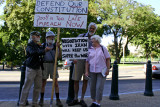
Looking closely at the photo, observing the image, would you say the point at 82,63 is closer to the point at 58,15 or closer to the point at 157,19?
the point at 58,15

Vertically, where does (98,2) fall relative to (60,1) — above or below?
above

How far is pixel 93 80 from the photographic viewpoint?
16.5ft

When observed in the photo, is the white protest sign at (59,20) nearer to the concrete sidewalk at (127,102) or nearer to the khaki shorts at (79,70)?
the khaki shorts at (79,70)

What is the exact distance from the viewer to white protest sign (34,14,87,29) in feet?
16.2

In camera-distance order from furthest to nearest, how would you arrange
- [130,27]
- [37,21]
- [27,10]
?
[130,27] → [27,10] → [37,21]

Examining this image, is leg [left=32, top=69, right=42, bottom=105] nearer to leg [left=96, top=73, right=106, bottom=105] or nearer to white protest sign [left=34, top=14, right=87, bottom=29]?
white protest sign [left=34, top=14, right=87, bottom=29]

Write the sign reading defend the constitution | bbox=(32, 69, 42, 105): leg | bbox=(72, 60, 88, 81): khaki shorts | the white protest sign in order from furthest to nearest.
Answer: bbox=(72, 60, 88, 81): khaki shorts, the sign reading defend the constitution, the white protest sign, bbox=(32, 69, 42, 105): leg

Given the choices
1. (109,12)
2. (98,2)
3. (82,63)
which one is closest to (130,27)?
(109,12)

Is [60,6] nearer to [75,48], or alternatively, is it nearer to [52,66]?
[75,48]

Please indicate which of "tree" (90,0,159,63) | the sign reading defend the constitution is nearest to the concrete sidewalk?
the sign reading defend the constitution

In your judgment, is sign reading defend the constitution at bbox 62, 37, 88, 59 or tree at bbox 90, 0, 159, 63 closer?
sign reading defend the constitution at bbox 62, 37, 88, 59

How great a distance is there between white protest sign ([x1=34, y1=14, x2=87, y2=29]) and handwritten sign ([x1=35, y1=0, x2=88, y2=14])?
0.12 meters

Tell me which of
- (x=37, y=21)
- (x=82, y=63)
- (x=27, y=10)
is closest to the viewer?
Answer: (x=37, y=21)

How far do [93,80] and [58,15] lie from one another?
1.82 metres
